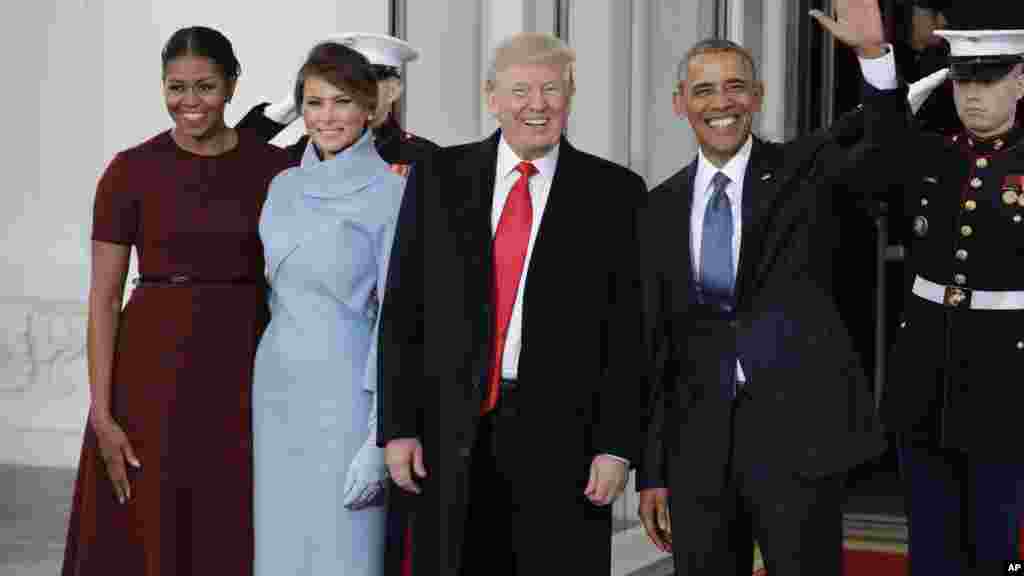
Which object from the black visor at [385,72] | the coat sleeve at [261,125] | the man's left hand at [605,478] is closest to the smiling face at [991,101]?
the man's left hand at [605,478]

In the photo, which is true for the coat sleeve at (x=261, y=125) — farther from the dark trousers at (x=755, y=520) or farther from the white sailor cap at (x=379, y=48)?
the dark trousers at (x=755, y=520)

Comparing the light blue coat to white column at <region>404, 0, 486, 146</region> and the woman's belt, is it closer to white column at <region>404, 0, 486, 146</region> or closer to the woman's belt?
the woman's belt

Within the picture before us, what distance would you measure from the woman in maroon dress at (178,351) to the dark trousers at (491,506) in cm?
71

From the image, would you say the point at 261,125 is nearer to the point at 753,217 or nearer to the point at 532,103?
the point at 532,103

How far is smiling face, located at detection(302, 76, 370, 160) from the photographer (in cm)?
349

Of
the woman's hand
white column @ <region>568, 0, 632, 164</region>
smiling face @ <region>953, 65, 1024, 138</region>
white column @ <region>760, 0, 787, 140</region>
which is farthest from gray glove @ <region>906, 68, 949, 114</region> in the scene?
white column @ <region>760, 0, 787, 140</region>

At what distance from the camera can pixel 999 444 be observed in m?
3.92

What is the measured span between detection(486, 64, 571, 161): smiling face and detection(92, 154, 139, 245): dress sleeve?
93 centimetres

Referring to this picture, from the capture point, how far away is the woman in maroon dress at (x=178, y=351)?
3.69m

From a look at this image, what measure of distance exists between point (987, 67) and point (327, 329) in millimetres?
1571

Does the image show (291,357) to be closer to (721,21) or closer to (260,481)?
(260,481)

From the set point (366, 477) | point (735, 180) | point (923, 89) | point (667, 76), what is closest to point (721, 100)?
point (735, 180)

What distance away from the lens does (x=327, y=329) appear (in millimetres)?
3469

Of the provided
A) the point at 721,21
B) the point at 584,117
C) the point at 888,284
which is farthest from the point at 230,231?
the point at 888,284
